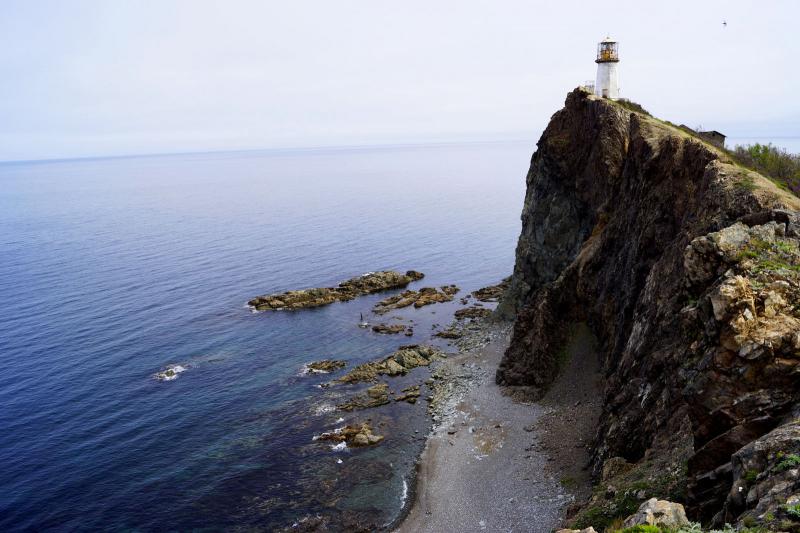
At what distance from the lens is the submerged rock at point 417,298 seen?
82750 millimetres

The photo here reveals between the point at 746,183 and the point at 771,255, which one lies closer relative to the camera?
the point at 771,255

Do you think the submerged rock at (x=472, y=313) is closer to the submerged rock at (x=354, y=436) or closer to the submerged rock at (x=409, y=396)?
the submerged rock at (x=409, y=396)

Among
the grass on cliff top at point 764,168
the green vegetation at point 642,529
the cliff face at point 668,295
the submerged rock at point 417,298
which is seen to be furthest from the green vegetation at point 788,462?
the submerged rock at point 417,298

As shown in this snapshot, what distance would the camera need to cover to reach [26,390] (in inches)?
2153

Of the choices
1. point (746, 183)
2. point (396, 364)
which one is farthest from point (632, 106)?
point (396, 364)

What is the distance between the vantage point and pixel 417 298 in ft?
280

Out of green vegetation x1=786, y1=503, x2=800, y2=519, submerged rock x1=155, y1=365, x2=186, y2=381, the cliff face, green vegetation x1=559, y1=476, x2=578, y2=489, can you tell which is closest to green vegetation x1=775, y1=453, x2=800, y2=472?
the cliff face

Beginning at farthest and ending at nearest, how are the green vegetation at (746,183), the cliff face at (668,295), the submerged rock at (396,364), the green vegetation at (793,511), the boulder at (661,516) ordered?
the submerged rock at (396,364)
the green vegetation at (746,183)
the cliff face at (668,295)
the boulder at (661,516)
the green vegetation at (793,511)

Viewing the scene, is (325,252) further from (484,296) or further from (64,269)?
(64,269)

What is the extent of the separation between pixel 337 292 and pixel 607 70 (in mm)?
52603

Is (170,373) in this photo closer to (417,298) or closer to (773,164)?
(417,298)

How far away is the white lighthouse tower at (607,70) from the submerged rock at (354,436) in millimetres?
47615

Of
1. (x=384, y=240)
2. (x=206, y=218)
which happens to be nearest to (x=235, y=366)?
(x=384, y=240)

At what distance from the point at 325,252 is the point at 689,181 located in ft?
282
